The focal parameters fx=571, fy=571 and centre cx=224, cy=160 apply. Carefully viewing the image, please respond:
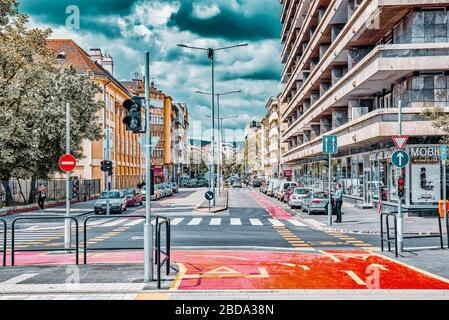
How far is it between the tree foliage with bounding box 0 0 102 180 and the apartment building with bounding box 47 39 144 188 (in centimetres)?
658

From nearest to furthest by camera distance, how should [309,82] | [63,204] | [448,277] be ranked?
1. [448,277]
2. [63,204]
3. [309,82]

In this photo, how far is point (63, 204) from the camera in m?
46.5

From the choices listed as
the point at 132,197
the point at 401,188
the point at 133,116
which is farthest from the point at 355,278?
the point at 132,197

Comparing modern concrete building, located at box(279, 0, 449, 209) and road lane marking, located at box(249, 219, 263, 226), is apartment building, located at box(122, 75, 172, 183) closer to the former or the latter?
modern concrete building, located at box(279, 0, 449, 209)

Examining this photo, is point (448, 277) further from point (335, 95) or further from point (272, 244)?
point (335, 95)

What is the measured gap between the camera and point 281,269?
12.7 meters

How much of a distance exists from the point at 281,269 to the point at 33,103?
31.5 meters

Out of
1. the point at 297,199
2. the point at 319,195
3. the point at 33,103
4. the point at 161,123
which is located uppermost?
the point at 161,123

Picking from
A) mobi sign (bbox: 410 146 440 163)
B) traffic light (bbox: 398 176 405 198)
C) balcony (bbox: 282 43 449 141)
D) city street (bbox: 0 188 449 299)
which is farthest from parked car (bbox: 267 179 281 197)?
traffic light (bbox: 398 176 405 198)

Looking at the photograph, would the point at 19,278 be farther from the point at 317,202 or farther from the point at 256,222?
the point at 317,202

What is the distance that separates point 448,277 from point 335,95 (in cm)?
3157

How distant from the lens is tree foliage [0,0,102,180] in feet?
124
